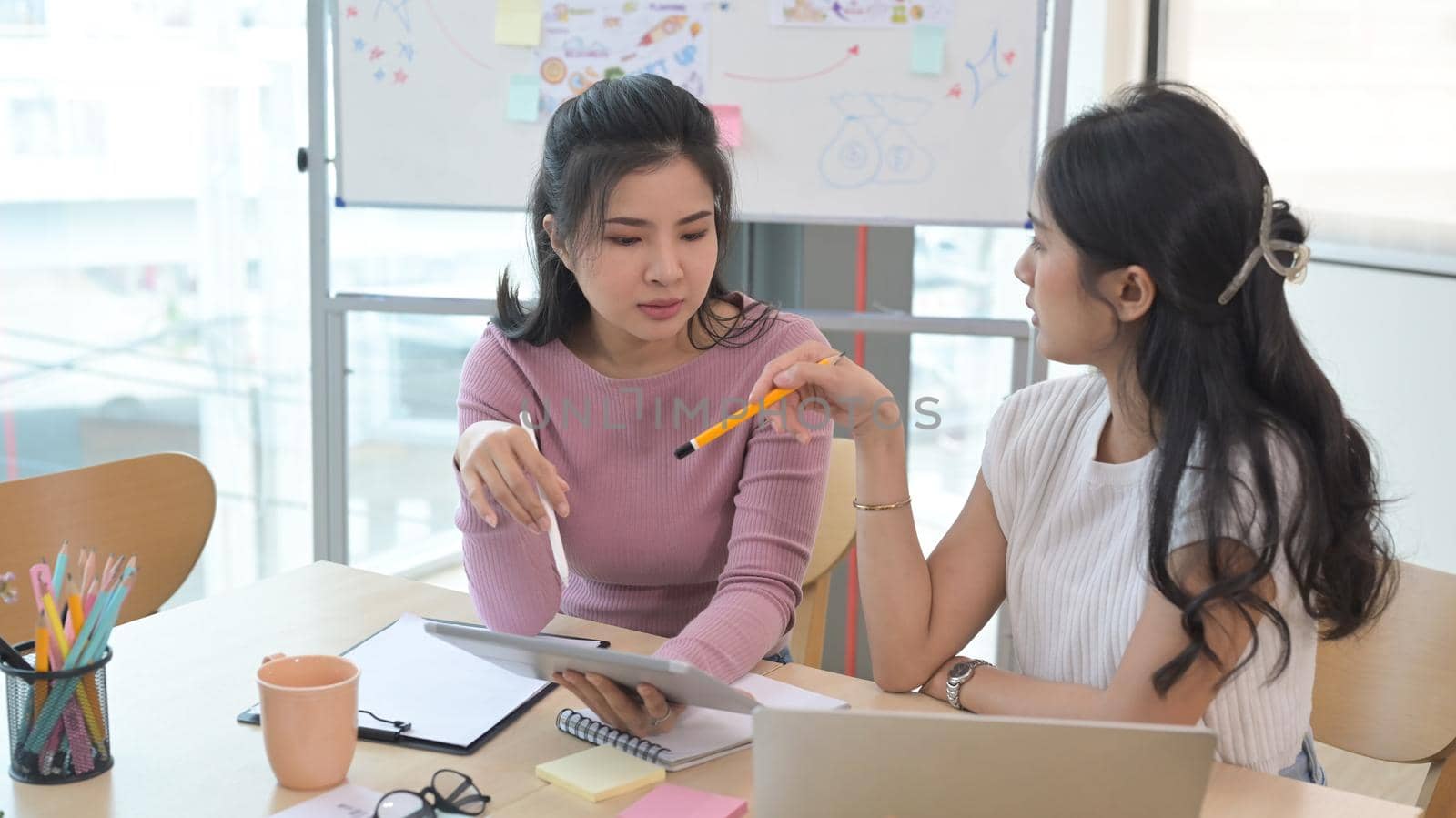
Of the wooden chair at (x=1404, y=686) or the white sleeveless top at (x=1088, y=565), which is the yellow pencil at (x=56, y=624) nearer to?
the white sleeveless top at (x=1088, y=565)

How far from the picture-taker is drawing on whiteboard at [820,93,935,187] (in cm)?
231

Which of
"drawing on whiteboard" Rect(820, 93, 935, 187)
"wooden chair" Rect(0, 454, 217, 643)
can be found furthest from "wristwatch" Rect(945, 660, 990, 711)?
"drawing on whiteboard" Rect(820, 93, 935, 187)

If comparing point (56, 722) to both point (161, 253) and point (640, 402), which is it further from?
point (161, 253)

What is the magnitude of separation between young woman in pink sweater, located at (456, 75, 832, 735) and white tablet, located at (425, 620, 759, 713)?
0.18 metres

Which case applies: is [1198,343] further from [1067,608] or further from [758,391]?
[758,391]

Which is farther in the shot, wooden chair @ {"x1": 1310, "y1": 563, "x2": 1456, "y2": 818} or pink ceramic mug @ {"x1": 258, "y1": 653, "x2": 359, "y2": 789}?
wooden chair @ {"x1": 1310, "y1": 563, "x2": 1456, "y2": 818}

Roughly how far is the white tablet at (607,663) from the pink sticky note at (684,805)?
0.25 ft

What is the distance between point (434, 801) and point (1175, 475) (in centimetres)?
68

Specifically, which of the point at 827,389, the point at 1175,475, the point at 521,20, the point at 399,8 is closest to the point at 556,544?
the point at 827,389

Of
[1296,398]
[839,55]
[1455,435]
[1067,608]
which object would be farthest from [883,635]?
[1455,435]

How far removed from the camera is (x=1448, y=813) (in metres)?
1.34

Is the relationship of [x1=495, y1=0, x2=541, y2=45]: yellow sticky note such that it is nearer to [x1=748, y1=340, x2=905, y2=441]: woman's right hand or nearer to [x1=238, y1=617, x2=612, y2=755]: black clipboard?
[x1=748, y1=340, x2=905, y2=441]: woman's right hand

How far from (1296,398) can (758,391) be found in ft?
1.66

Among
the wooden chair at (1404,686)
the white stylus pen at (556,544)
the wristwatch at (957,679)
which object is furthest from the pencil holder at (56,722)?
the wooden chair at (1404,686)
